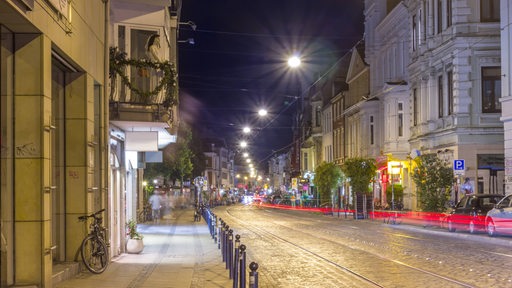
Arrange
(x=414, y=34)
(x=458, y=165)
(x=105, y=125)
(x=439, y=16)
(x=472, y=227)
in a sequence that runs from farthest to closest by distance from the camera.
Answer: (x=414, y=34), (x=439, y=16), (x=458, y=165), (x=472, y=227), (x=105, y=125)

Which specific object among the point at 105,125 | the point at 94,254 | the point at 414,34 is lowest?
the point at 94,254

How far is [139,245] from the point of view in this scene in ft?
68.1

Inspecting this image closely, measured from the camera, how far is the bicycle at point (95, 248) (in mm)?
14484

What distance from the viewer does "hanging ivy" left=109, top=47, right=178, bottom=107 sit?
18.1 metres

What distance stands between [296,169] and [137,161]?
274 ft

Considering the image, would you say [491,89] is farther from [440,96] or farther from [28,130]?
[28,130]

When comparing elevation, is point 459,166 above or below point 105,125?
below

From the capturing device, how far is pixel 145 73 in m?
19.7

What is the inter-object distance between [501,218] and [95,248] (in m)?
16.0

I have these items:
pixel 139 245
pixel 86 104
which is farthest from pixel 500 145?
pixel 86 104

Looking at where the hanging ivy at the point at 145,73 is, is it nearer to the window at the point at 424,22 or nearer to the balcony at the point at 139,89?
the balcony at the point at 139,89

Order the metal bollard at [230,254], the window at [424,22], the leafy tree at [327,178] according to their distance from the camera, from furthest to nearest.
Answer: the leafy tree at [327,178], the window at [424,22], the metal bollard at [230,254]

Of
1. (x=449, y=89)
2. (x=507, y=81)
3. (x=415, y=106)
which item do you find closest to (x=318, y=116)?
(x=415, y=106)

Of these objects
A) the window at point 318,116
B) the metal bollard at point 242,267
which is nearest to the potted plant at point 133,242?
the metal bollard at point 242,267
